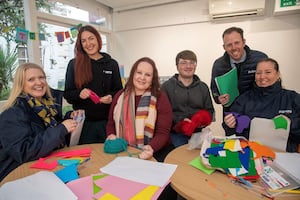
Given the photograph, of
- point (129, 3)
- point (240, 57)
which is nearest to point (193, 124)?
point (240, 57)

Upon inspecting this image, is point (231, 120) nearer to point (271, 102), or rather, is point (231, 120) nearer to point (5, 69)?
point (271, 102)

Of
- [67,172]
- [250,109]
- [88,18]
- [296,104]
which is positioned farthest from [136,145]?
[88,18]

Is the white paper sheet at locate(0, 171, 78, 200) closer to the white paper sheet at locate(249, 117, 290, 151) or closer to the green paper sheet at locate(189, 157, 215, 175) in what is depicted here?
the green paper sheet at locate(189, 157, 215, 175)

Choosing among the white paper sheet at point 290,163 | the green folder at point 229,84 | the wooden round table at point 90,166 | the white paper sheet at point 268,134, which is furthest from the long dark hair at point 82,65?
the white paper sheet at point 290,163

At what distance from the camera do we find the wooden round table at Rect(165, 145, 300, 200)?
876 millimetres

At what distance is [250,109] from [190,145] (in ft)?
2.37

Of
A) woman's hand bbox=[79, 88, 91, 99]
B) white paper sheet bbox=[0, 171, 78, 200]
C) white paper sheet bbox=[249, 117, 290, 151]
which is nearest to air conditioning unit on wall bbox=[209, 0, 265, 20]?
white paper sheet bbox=[249, 117, 290, 151]

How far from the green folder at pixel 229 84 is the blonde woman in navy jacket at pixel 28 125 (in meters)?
1.25

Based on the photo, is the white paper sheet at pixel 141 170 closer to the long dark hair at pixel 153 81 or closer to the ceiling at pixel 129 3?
the long dark hair at pixel 153 81

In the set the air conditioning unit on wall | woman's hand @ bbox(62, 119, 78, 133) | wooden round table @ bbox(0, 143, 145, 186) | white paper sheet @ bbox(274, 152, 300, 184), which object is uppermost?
the air conditioning unit on wall

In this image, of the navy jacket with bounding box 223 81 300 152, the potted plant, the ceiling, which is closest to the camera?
the navy jacket with bounding box 223 81 300 152

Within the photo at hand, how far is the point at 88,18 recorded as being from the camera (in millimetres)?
3854

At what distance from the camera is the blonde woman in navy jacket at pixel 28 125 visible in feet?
3.92

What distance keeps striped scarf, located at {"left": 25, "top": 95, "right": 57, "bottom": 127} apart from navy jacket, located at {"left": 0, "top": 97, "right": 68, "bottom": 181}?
0.03 meters
